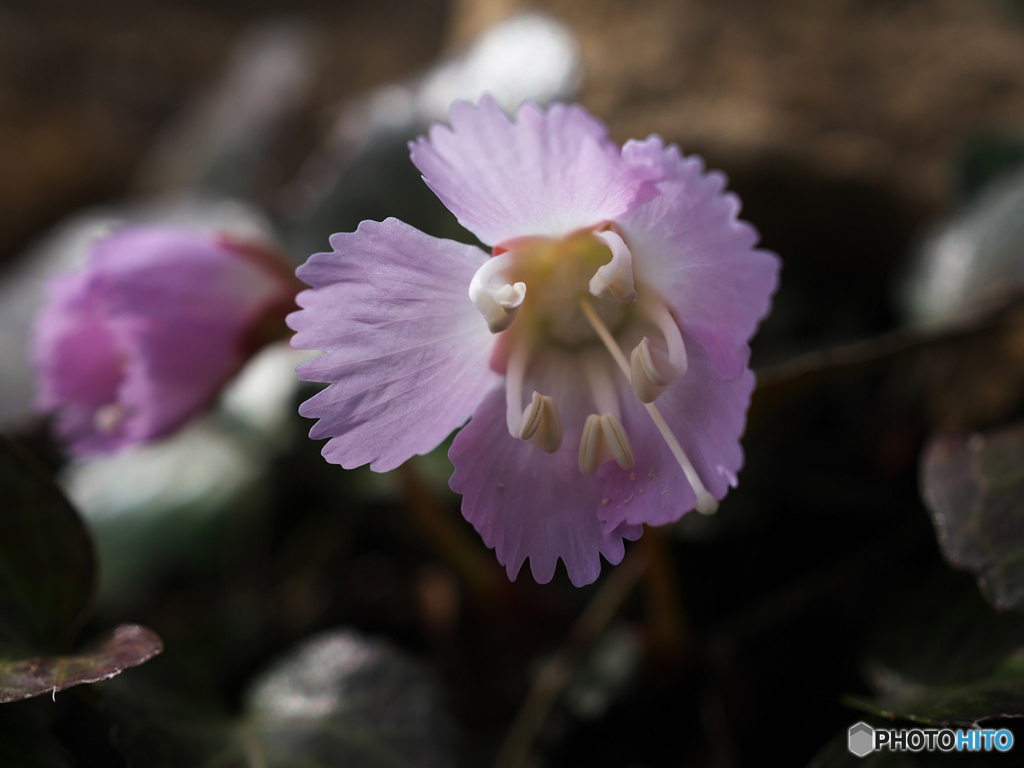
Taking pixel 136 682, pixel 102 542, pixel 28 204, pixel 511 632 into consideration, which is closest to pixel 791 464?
pixel 511 632

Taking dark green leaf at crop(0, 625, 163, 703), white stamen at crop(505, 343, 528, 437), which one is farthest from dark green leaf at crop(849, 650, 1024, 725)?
dark green leaf at crop(0, 625, 163, 703)

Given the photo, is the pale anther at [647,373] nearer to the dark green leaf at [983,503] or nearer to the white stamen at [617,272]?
the white stamen at [617,272]

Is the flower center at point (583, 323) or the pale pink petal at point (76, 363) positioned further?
the pale pink petal at point (76, 363)

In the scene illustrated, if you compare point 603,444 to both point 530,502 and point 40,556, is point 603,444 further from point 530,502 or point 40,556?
point 40,556

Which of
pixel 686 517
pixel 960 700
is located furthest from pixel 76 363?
pixel 960 700

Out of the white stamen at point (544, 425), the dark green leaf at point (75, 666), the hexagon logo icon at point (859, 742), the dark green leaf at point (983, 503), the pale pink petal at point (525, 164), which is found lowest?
the hexagon logo icon at point (859, 742)

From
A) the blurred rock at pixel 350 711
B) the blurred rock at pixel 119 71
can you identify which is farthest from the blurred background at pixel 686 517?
the blurred rock at pixel 119 71

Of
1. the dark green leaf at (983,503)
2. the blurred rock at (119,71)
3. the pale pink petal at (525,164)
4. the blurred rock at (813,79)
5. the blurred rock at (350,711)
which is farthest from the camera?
the blurred rock at (119,71)
